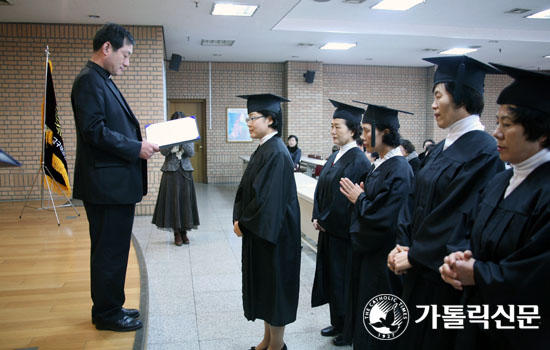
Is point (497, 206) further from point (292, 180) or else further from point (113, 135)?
point (113, 135)

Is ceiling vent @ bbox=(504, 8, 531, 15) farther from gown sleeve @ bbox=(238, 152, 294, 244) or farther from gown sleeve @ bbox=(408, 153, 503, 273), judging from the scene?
gown sleeve @ bbox=(408, 153, 503, 273)

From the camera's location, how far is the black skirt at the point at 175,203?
5.84 metres

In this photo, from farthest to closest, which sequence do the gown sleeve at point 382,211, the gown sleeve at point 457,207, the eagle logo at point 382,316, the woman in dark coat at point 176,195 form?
the woman in dark coat at point 176,195 < the gown sleeve at point 382,211 < the eagle logo at point 382,316 < the gown sleeve at point 457,207

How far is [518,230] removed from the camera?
1510 mm

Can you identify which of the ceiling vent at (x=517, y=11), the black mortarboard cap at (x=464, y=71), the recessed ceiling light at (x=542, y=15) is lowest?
the black mortarboard cap at (x=464, y=71)

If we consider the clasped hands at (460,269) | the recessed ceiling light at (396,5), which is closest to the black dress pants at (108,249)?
the clasped hands at (460,269)

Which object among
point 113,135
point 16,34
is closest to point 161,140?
point 113,135

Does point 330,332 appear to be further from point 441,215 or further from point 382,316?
point 441,215

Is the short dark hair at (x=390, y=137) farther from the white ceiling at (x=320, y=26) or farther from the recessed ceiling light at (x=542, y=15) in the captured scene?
the recessed ceiling light at (x=542, y=15)

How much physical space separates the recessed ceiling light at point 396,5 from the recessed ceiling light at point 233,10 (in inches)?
89.5

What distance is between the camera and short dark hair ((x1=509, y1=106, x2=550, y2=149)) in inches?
58.6

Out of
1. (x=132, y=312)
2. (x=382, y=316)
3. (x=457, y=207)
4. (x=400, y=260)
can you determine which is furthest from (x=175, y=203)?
(x=457, y=207)

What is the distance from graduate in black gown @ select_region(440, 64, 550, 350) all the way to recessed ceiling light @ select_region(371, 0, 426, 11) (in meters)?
6.58

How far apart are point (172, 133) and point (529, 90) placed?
7.05 ft
